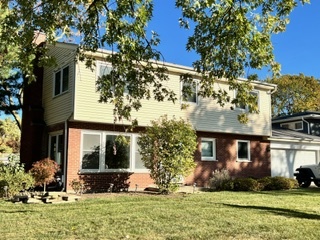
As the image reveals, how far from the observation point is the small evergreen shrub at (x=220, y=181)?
703 inches

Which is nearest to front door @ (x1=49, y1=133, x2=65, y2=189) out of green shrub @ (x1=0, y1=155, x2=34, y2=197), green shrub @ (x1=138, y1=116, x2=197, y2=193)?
green shrub @ (x1=0, y1=155, x2=34, y2=197)

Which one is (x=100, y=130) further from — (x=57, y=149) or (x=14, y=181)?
(x=14, y=181)

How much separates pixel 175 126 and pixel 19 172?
631cm

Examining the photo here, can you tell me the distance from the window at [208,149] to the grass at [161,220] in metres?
7.72

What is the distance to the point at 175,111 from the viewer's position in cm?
1917

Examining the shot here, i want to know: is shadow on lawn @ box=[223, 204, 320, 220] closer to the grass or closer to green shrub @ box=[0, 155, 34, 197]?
the grass

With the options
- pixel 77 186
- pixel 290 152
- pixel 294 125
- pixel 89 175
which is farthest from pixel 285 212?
pixel 294 125

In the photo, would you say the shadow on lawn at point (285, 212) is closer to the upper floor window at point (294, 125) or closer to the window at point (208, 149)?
the window at point (208, 149)

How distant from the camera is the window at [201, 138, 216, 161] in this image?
67.5 feet

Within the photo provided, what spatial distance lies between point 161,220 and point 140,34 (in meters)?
4.36

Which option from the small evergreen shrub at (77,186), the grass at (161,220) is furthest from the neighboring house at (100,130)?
the grass at (161,220)

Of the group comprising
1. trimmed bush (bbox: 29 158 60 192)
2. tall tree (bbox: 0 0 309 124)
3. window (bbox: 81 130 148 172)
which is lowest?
trimmed bush (bbox: 29 158 60 192)

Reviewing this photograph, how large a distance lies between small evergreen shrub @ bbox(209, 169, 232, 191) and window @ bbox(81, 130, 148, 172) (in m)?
3.55

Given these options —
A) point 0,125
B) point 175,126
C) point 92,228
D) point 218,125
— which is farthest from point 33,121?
point 0,125
